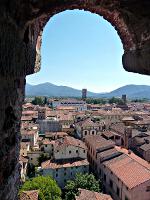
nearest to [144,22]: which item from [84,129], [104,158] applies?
[104,158]

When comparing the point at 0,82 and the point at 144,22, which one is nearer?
the point at 0,82

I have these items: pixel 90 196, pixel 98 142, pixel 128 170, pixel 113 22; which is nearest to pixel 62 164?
pixel 98 142

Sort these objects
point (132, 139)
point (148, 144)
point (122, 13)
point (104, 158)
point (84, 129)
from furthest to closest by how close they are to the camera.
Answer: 1. point (84, 129)
2. point (132, 139)
3. point (148, 144)
4. point (104, 158)
5. point (122, 13)

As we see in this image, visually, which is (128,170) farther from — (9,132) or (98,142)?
(9,132)

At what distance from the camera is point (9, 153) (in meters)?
3.08

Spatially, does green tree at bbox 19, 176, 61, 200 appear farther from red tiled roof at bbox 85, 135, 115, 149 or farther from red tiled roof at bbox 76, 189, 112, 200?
red tiled roof at bbox 85, 135, 115, 149

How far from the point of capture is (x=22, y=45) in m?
3.13

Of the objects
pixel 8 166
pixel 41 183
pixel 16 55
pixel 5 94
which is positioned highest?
pixel 16 55

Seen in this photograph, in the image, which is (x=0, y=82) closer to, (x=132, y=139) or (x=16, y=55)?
(x=16, y=55)

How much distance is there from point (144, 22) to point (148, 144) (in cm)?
3250

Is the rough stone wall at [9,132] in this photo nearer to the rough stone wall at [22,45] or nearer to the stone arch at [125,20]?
the rough stone wall at [22,45]

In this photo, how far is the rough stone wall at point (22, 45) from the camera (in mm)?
2707

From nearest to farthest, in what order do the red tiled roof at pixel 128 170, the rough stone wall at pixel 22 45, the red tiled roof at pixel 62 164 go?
1. the rough stone wall at pixel 22 45
2. the red tiled roof at pixel 128 170
3. the red tiled roof at pixel 62 164

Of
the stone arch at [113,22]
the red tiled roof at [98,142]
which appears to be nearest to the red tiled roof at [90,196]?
the red tiled roof at [98,142]
